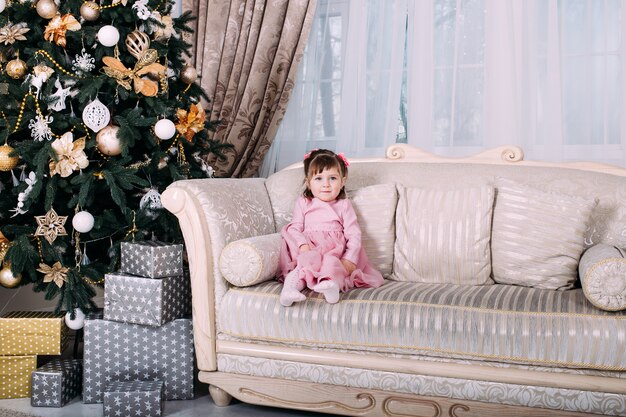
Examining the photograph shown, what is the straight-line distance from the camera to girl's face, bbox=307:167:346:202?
2.57 m

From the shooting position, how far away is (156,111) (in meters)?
2.62

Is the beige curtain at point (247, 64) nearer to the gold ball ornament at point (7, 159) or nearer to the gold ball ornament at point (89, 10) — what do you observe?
the gold ball ornament at point (89, 10)

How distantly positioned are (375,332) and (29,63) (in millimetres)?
1686

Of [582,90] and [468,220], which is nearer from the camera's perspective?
[468,220]

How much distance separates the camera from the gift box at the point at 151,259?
238 cm

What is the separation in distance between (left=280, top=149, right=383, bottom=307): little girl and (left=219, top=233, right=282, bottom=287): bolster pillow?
3.9 inches

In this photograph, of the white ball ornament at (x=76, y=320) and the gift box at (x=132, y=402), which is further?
the white ball ornament at (x=76, y=320)

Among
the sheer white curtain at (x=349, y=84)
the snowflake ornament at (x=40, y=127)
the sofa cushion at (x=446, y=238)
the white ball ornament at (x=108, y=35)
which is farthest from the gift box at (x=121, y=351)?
the sheer white curtain at (x=349, y=84)

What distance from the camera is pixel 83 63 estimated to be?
2.57 m

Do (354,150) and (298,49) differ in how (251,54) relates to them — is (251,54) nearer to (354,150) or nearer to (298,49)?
(298,49)

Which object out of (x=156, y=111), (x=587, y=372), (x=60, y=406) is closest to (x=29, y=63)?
(x=156, y=111)

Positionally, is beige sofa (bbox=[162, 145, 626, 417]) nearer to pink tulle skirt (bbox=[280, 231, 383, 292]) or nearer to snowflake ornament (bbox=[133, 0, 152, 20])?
pink tulle skirt (bbox=[280, 231, 383, 292])

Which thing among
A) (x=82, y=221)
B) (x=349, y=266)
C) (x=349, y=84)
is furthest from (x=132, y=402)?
(x=349, y=84)

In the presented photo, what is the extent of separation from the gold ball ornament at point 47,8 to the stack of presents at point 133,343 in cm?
97
